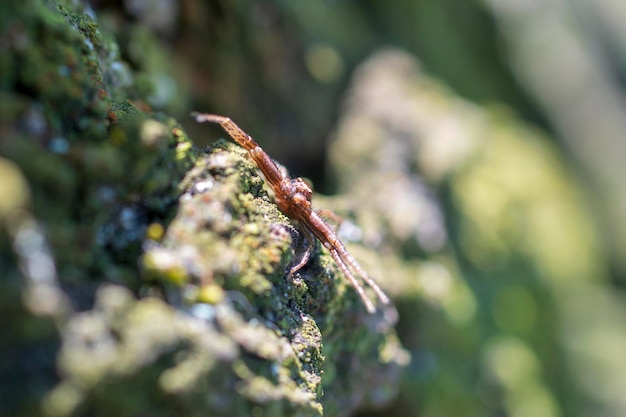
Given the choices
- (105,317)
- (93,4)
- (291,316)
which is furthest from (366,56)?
(105,317)

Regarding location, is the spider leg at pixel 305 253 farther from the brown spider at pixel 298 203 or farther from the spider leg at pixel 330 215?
the spider leg at pixel 330 215

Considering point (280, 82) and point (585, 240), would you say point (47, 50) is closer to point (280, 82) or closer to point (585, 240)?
point (280, 82)

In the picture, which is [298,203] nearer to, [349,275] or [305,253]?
[305,253]

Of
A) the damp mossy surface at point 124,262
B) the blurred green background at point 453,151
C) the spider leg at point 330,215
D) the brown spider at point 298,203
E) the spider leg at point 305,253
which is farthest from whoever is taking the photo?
the blurred green background at point 453,151

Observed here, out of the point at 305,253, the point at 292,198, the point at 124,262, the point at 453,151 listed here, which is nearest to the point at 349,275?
the point at 305,253

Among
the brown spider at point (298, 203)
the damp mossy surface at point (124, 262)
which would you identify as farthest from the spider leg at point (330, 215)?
the damp mossy surface at point (124, 262)
